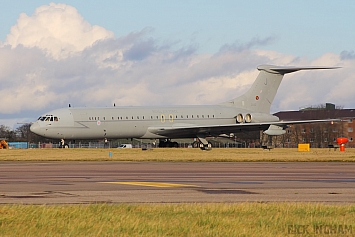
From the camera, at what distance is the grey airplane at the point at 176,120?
216 feet

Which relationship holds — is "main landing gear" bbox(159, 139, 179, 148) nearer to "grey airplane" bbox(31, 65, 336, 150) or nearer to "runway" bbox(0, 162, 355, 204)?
"grey airplane" bbox(31, 65, 336, 150)

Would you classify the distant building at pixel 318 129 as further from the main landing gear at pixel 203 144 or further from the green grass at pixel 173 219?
the green grass at pixel 173 219

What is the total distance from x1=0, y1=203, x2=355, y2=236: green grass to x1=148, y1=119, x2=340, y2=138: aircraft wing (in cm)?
5128

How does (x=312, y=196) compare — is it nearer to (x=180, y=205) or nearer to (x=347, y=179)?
(x=180, y=205)

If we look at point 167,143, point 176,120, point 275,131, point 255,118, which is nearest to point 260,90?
point 255,118

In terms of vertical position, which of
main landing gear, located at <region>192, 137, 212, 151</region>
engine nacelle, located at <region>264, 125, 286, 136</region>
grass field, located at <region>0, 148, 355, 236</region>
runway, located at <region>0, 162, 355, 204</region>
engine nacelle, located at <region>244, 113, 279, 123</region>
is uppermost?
engine nacelle, located at <region>244, 113, 279, 123</region>

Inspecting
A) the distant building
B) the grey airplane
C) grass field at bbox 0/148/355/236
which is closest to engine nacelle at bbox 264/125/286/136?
the grey airplane

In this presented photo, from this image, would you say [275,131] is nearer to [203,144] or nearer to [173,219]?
[203,144]

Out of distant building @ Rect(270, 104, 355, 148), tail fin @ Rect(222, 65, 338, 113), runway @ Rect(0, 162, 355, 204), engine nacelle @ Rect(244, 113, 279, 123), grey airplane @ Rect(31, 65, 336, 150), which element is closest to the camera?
runway @ Rect(0, 162, 355, 204)

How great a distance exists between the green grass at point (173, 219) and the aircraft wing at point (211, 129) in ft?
168

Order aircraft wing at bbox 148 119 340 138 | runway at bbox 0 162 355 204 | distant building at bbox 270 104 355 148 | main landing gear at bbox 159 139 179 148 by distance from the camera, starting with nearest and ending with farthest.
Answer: runway at bbox 0 162 355 204
aircraft wing at bbox 148 119 340 138
main landing gear at bbox 159 139 179 148
distant building at bbox 270 104 355 148

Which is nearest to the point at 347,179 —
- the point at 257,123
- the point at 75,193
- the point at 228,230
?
the point at 75,193

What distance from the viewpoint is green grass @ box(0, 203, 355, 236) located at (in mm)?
11828

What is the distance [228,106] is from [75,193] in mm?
55126
